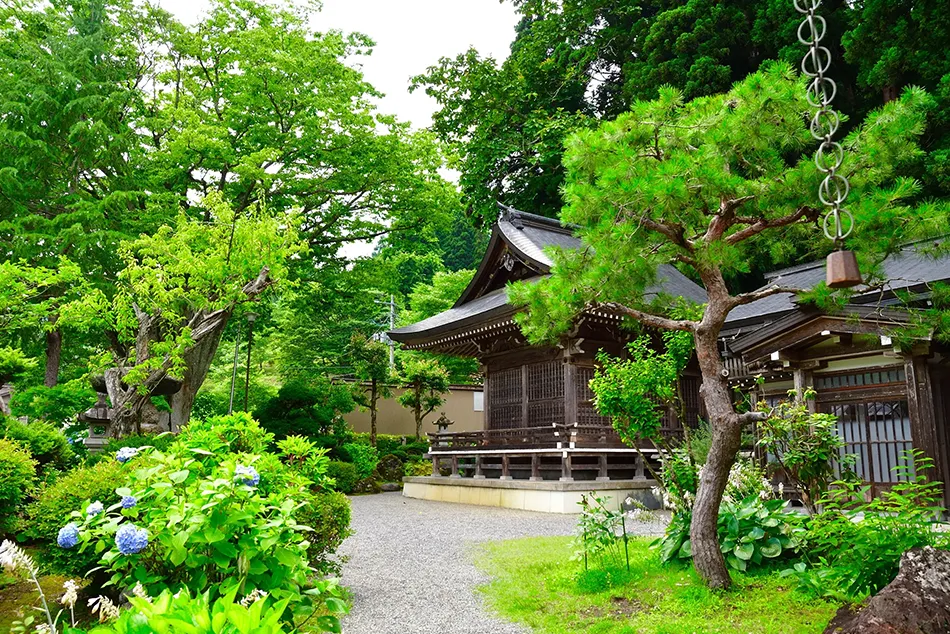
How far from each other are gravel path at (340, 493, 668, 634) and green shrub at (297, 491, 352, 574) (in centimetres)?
47

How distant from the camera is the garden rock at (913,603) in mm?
3000

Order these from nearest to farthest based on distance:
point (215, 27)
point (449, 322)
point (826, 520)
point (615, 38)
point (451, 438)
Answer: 1. point (826, 520)
2. point (449, 322)
3. point (451, 438)
4. point (215, 27)
5. point (615, 38)

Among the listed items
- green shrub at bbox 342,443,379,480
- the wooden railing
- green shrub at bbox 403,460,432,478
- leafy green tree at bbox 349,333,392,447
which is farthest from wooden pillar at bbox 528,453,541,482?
leafy green tree at bbox 349,333,392,447

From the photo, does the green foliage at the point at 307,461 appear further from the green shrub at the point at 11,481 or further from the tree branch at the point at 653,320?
the tree branch at the point at 653,320

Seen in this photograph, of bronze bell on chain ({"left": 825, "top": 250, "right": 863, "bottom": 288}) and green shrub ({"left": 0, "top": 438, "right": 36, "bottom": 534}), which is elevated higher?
bronze bell on chain ({"left": 825, "top": 250, "right": 863, "bottom": 288})

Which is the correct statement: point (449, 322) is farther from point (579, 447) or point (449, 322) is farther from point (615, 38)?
point (615, 38)

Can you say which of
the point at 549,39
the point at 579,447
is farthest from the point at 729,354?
the point at 549,39

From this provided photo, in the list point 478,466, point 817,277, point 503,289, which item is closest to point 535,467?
point 478,466

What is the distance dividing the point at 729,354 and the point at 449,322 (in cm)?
564

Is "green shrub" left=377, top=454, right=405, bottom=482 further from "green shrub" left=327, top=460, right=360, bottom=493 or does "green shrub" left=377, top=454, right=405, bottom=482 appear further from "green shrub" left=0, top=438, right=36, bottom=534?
"green shrub" left=0, top=438, right=36, bottom=534

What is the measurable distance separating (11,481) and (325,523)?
2.32 m

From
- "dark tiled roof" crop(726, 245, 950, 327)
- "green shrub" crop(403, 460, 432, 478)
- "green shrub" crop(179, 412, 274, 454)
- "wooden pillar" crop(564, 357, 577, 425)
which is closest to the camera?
"green shrub" crop(179, 412, 274, 454)

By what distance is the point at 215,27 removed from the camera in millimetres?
16484

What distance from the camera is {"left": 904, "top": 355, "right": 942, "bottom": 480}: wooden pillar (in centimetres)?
844
